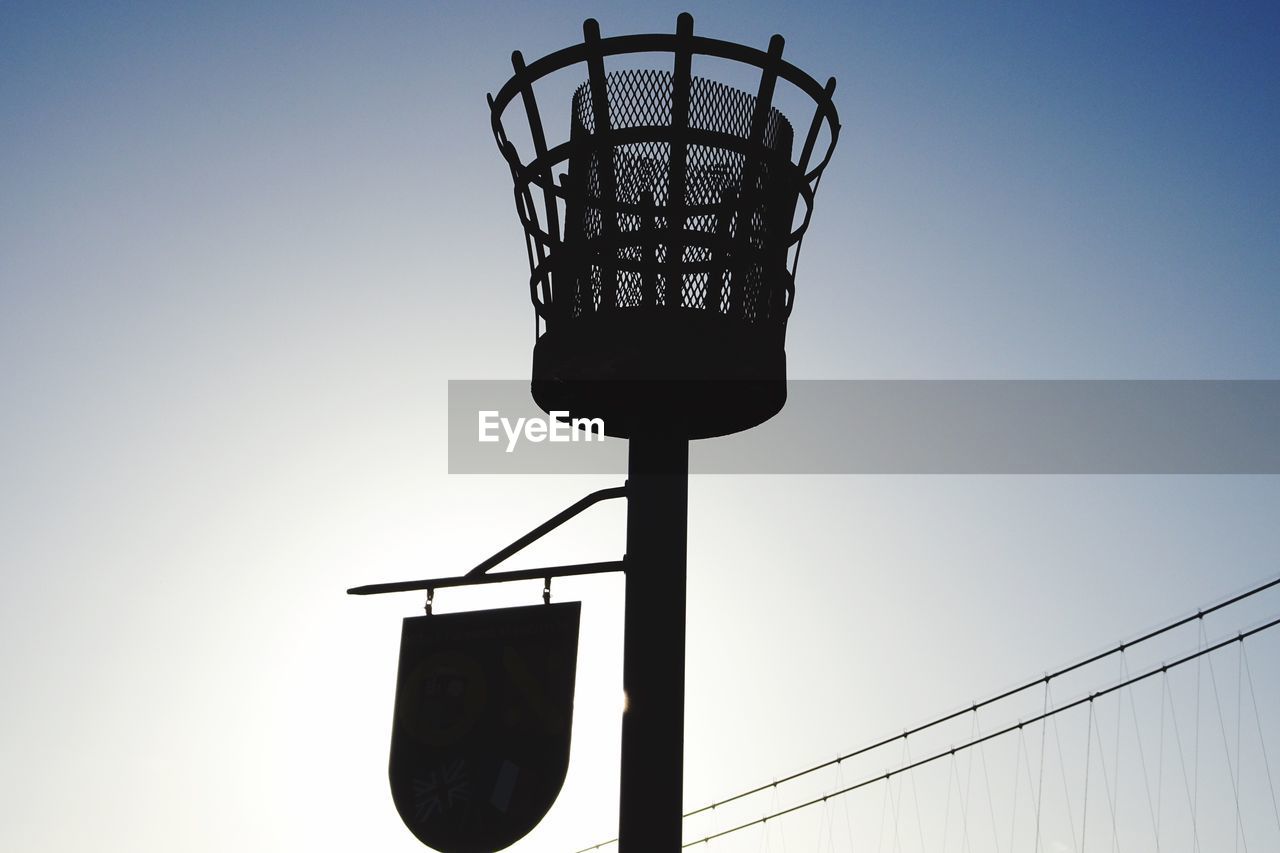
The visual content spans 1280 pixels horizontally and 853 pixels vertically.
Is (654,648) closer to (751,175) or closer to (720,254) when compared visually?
(720,254)

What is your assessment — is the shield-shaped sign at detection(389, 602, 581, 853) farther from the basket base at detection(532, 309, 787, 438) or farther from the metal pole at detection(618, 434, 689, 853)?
the basket base at detection(532, 309, 787, 438)

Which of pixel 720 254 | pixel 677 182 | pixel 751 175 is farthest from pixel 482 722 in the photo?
pixel 751 175

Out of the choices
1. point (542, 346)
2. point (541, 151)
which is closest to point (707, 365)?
point (542, 346)

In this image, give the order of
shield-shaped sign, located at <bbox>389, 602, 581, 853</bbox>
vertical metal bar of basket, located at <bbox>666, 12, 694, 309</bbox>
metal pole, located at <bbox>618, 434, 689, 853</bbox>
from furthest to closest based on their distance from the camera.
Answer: vertical metal bar of basket, located at <bbox>666, 12, 694, 309</bbox>, metal pole, located at <bbox>618, 434, 689, 853</bbox>, shield-shaped sign, located at <bbox>389, 602, 581, 853</bbox>

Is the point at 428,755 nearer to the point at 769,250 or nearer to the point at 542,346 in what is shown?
the point at 542,346

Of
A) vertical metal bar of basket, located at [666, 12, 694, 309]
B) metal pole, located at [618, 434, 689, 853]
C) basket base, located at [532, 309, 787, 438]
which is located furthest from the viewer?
vertical metal bar of basket, located at [666, 12, 694, 309]

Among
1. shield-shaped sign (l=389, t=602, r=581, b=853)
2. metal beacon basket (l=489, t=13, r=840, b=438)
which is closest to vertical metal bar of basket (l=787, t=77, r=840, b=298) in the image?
metal beacon basket (l=489, t=13, r=840, b=438)

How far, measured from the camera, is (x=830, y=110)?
5023 millimetres

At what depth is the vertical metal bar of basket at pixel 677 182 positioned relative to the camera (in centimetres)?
468

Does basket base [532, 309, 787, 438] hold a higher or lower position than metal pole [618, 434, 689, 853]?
higher

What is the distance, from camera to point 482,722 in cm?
421

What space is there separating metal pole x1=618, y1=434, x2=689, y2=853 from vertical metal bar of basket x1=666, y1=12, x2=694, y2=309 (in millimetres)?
681

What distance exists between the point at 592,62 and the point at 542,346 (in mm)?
1164

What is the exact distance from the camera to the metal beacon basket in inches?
181
